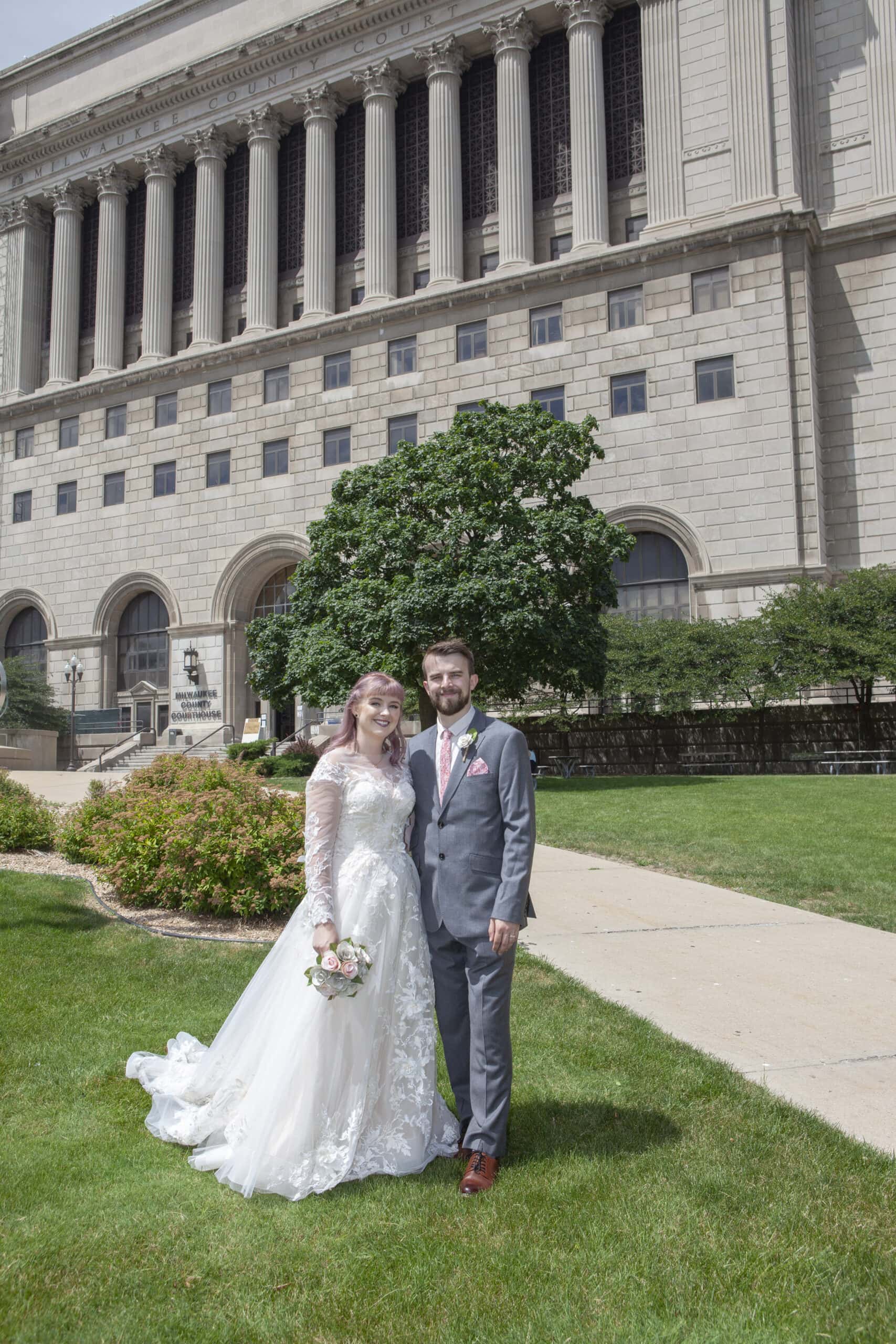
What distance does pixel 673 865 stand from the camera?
13.2 meters

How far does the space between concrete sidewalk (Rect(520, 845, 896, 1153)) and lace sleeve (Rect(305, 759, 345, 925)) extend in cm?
280

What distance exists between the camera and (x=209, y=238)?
50438 millimetres

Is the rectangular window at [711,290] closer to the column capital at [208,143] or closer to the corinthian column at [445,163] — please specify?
the corinthian column at [445,163]

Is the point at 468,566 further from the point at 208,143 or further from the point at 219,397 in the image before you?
the point at 208,143

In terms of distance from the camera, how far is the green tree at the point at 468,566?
2516 centimetres

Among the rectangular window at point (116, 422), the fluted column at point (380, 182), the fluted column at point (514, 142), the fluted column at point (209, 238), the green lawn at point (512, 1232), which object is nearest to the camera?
the green lawn at point (512, 1232)

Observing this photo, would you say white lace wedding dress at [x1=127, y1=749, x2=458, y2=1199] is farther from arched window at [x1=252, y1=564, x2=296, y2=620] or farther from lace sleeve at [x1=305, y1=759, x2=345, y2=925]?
arched window at [x1=252, y1=564, x2=296, y2=620]

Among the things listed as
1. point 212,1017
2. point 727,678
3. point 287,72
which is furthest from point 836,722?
point 287,72

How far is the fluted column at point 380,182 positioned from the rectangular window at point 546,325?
7.90 meters

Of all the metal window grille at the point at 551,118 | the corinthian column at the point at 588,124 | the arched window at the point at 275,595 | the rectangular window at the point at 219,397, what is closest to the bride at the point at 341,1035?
the corinthian column at the point at 588,124

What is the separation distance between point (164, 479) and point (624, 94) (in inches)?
1114

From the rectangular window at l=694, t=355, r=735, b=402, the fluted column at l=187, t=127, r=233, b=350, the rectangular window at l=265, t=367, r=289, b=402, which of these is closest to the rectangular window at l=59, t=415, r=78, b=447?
the fluted column at l=187, t=127, r=233, b=350

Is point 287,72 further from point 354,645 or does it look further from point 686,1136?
point 686,1136

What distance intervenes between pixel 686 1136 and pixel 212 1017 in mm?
3526
